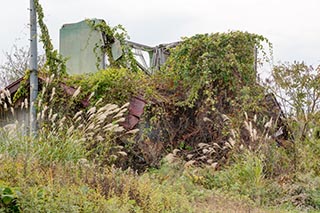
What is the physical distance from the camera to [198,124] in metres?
10.4

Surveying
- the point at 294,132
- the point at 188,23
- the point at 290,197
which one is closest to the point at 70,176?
the point at 290,197

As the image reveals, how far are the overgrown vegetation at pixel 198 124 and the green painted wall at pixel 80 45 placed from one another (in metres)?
0.44

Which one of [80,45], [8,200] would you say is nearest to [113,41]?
[80,45]

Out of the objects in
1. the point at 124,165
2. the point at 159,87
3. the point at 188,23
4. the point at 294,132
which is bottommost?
the point at 124,165

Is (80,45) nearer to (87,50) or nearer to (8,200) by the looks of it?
(87,50)

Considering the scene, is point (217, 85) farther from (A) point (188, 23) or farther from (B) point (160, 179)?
(B) point (160, 179)

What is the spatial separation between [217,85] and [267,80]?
116 cm

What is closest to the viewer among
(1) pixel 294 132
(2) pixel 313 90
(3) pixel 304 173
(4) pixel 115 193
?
(4) pixel 115 193

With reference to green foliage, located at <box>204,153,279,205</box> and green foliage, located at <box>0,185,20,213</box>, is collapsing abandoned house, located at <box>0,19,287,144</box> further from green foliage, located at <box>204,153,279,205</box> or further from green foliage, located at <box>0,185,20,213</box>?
green foliage, located at <box>0,185,20,213</box>

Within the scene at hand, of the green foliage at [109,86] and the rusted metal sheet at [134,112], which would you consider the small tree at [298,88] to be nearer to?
the rusted metal sheet at [134,112]

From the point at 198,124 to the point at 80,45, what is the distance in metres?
4.06

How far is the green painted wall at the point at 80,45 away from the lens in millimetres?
11727

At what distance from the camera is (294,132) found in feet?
30.4

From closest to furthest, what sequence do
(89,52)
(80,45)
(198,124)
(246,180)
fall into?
1. (246,180)
2. (198,124)
3. (89,52)
4. (80,45)
